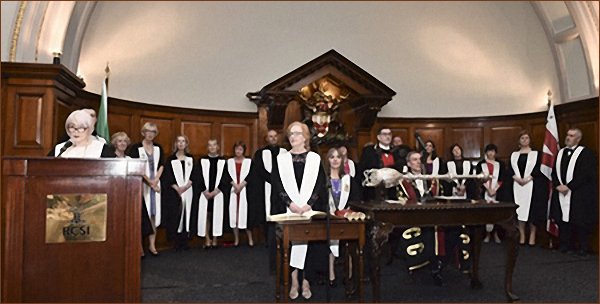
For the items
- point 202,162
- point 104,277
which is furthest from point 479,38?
point 104,277

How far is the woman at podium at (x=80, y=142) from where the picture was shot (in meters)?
3.40

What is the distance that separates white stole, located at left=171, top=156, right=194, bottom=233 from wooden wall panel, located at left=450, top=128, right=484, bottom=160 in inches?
191

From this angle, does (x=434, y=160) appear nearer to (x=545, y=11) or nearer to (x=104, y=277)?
(x=545, y=11)

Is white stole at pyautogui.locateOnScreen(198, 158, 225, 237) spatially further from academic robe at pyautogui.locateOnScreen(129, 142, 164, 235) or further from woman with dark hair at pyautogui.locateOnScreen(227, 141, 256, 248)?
academic robe at pyautogui.locateOnScreen(129, 142, 164, 235)

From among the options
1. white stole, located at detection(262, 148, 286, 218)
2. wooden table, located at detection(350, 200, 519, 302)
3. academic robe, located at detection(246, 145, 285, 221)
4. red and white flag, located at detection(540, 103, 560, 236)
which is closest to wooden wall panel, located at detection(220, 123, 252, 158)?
academic robe, located at detection(246, 145, 285, 221)

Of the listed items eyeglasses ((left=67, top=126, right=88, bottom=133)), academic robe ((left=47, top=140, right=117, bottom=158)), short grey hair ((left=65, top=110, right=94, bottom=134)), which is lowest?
academic robe ((left=47, top=140, right=117, bottom=158))

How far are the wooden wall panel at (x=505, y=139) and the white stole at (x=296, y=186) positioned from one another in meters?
6.00

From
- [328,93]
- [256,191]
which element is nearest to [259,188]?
[256,191]

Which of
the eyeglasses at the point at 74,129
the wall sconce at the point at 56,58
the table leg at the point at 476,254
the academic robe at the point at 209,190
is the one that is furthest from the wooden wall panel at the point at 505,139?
the eyeglasses at the point at 74,129

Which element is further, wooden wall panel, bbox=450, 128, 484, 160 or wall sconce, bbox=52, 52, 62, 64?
wooden wall panel, bbox=450, 128, 484, 160

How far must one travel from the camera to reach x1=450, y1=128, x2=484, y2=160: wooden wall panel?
9.13m

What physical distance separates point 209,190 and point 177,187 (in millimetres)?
557

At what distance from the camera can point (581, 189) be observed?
679cm

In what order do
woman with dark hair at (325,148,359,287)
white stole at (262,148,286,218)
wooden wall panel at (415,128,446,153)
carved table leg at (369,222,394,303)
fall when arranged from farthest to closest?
wooden wall panel at (415,128,446,153)
white stole at (262,148,286,218)
woman with dark hair at (325,148,359,287)
carved table leg at (369,222,394,303)
